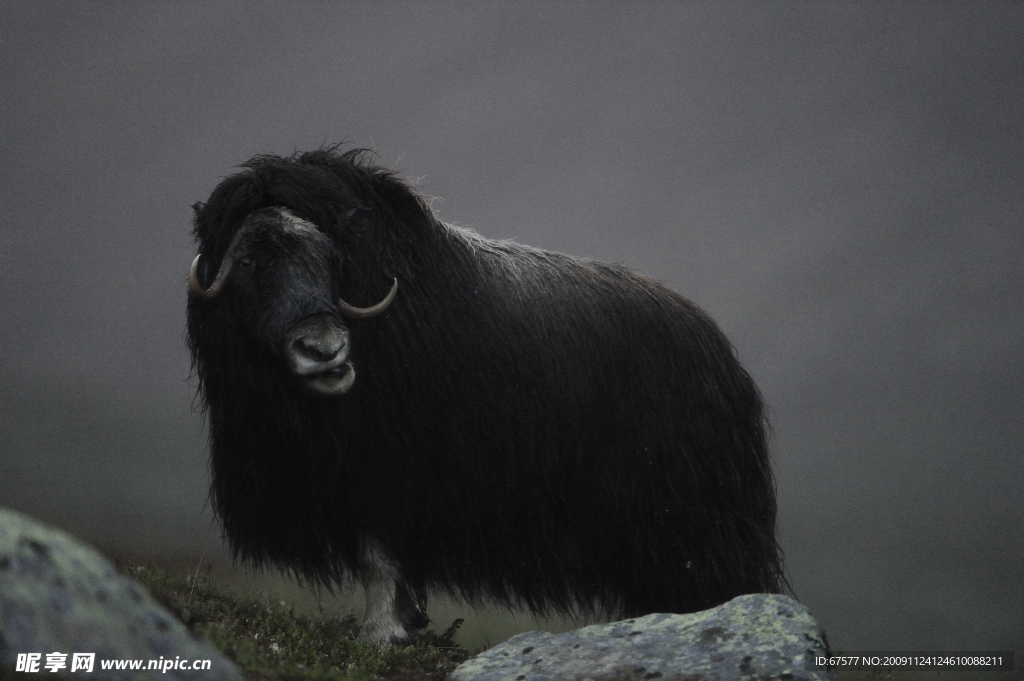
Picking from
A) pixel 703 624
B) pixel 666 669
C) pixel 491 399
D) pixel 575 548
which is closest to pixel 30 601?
pixel 666 669

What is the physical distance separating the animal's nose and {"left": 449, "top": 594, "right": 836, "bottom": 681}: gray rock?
4.51ft

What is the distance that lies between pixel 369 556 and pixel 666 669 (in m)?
1.74

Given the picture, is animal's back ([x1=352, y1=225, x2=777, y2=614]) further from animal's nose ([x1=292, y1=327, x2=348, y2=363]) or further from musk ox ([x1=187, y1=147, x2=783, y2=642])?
animal's nose ([x1=292, y1=327, x2=348, y2=363])

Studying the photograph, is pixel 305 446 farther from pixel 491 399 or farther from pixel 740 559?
pixel 740 559

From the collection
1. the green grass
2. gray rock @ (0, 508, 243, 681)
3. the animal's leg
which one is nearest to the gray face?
the animal's leg

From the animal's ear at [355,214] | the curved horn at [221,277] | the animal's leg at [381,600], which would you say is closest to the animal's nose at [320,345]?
the curved horn at [221,277]

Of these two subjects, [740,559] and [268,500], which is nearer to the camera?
[268,500]

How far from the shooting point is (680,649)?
3.48 meters

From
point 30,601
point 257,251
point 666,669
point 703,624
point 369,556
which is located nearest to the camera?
point 30,601

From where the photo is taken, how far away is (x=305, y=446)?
4516mm

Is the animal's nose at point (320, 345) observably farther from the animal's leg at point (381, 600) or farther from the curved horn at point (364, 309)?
the animal's leg at point (381, 600)

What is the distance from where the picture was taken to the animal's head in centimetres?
404

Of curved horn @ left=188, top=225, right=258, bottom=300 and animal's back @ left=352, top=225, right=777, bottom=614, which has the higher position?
curved horn @ left=188, top=225, right=258, bottom=300

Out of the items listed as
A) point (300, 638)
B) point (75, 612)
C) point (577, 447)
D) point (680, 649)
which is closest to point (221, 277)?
point (300, 638)
